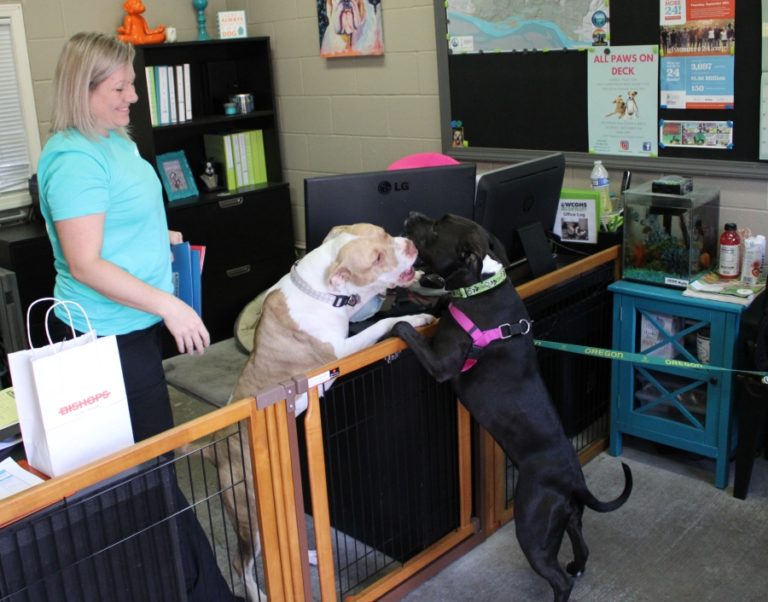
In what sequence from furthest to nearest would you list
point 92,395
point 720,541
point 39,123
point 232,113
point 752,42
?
point 232,113 → point 39,123 → point 752,42 → point 720,541 → point 92,395

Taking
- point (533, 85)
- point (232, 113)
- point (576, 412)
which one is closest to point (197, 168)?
point (232, 113)

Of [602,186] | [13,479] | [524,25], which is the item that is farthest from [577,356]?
[13,479]

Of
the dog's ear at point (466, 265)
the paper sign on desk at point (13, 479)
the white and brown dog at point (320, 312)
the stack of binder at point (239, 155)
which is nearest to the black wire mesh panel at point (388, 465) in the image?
the white and brown dog at point (320, 312)

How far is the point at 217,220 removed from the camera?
15.2 feet

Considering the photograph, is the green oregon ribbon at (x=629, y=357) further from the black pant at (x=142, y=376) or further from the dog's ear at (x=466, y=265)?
the black pant at (x=142, y=376)

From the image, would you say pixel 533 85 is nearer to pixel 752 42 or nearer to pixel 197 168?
pixel 752 42

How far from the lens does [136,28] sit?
4.45m

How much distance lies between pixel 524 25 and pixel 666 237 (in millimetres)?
1171

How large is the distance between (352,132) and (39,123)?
5.27 feet

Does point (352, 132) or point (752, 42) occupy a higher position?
point (752, 42)

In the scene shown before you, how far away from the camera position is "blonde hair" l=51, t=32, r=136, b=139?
81.5 inches

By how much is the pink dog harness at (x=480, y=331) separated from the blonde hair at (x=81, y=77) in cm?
102

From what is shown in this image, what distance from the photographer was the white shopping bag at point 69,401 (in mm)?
1572

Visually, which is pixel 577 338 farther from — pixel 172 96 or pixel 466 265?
pixel 172 96
